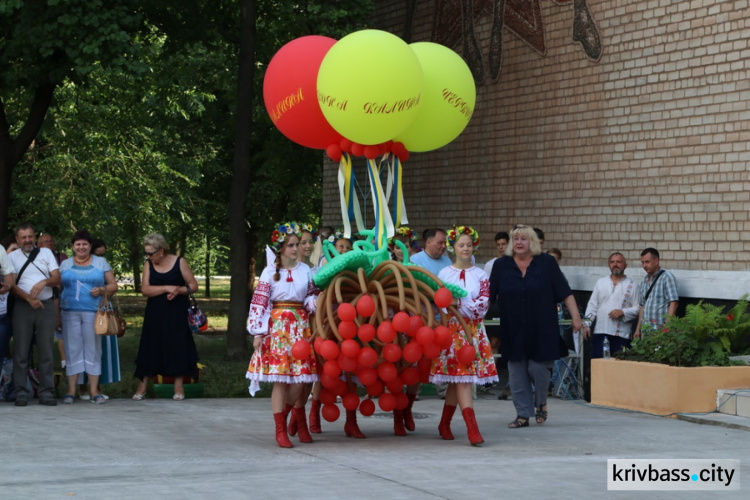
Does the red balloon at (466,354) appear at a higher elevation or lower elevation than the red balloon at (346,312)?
lower

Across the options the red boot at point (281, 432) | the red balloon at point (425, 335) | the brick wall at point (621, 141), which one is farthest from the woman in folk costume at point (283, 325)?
the brick wall at point (621, 141)

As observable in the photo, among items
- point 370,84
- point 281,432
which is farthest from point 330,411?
point 370,84

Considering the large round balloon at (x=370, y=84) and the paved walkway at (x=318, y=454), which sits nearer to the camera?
the paved walkway at (x=318, y=454)

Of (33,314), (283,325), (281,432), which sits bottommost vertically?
(281,432)

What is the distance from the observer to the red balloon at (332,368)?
9703mm

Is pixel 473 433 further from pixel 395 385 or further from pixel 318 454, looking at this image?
pixel 318 454

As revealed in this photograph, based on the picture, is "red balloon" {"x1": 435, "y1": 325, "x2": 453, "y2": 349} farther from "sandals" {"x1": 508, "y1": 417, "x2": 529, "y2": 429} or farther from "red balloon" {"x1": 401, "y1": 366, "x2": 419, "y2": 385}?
"sandals" {"x1": 508, "y1": 417, "x2": 529, "y2": 429}

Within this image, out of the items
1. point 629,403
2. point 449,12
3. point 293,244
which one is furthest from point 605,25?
point 293,244

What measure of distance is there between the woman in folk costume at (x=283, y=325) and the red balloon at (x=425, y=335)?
91 cm

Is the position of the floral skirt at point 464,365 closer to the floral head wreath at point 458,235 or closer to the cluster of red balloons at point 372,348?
the cluster of red balloons at point 372,348

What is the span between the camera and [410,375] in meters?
10.2

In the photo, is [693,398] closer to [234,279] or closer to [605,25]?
[605,25]

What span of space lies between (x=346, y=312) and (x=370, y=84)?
190 centimetres

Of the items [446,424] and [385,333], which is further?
[446,424]
